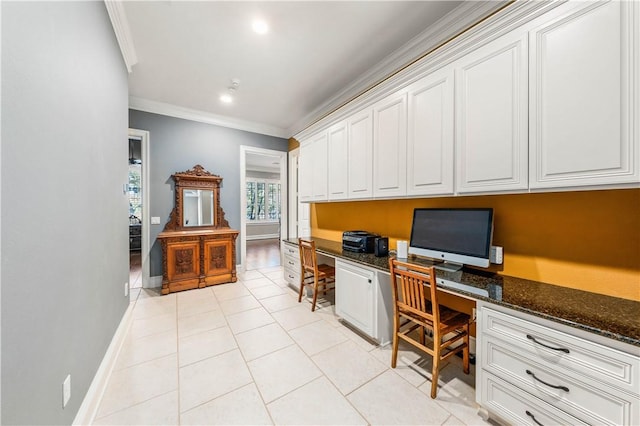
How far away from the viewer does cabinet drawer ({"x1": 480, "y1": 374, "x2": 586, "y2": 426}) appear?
1194 mm

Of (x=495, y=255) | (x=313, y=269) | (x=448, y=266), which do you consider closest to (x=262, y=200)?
(x=313, y=269)

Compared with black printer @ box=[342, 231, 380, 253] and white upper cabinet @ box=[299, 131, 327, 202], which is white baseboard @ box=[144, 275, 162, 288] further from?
black printer @ box=[342, 231, 380, 253]

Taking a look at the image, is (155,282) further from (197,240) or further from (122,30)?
(122,30)

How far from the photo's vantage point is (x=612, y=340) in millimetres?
1025

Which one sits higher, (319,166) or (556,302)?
(319,166)

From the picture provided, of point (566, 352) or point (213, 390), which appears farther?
point (213, 390)

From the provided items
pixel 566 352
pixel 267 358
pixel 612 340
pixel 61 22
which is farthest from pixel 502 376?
pixel 61 22

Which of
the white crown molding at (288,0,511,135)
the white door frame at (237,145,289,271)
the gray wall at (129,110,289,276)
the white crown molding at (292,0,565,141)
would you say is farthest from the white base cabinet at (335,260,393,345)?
the gray wall at (129,110,289,276)

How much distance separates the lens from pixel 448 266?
2102 mm

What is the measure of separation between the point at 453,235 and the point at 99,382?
2.95m

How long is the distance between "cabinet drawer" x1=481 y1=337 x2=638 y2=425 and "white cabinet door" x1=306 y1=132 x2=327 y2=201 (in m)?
2.49

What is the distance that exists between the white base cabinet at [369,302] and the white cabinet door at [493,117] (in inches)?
43.5

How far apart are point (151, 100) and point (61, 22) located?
116 inches

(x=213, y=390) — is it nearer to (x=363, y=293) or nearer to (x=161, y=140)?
(x=363, y=293)
